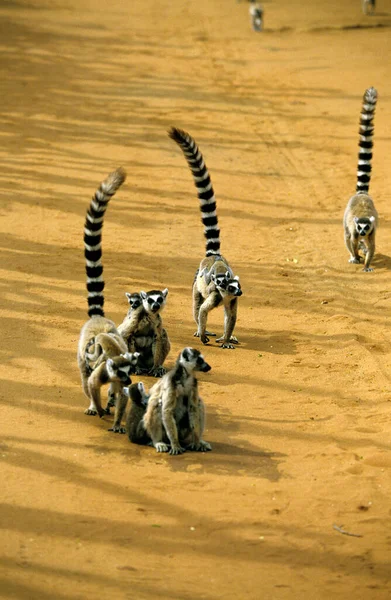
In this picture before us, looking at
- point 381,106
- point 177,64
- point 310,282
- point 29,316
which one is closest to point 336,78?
point 381,106

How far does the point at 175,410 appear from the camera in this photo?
8664 millimetres

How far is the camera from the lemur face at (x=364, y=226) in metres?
14.1

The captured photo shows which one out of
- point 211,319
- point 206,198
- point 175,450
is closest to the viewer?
point 175,450

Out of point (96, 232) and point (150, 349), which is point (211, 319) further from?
point (96, 232)

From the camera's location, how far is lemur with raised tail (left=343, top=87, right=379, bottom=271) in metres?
14.2

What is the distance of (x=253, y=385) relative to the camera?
409 inches

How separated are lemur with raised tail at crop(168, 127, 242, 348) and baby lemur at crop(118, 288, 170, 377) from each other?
3.11 ft

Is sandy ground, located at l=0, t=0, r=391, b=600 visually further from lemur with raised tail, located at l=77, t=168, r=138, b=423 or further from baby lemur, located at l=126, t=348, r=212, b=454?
lemur with raised tail, located at l=77, t=168, r=138, b=423

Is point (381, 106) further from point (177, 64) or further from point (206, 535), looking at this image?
point (206, 535)

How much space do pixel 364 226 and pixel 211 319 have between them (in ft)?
9.36

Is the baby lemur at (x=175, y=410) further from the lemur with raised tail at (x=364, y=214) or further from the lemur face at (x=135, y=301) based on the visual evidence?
the lemur with raised tail at (x=364, y=214)

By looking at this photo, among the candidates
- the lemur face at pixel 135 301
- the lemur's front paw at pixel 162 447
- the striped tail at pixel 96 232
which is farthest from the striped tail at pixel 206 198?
the lemur's front paw at pixel 162 447

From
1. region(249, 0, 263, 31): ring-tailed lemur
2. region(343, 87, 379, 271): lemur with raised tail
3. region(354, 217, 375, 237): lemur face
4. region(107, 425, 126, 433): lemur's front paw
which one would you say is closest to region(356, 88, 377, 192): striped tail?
region(343, 87, 379, 271): lemur with raised tail

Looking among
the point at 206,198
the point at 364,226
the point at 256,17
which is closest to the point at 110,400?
the point at 206,198
